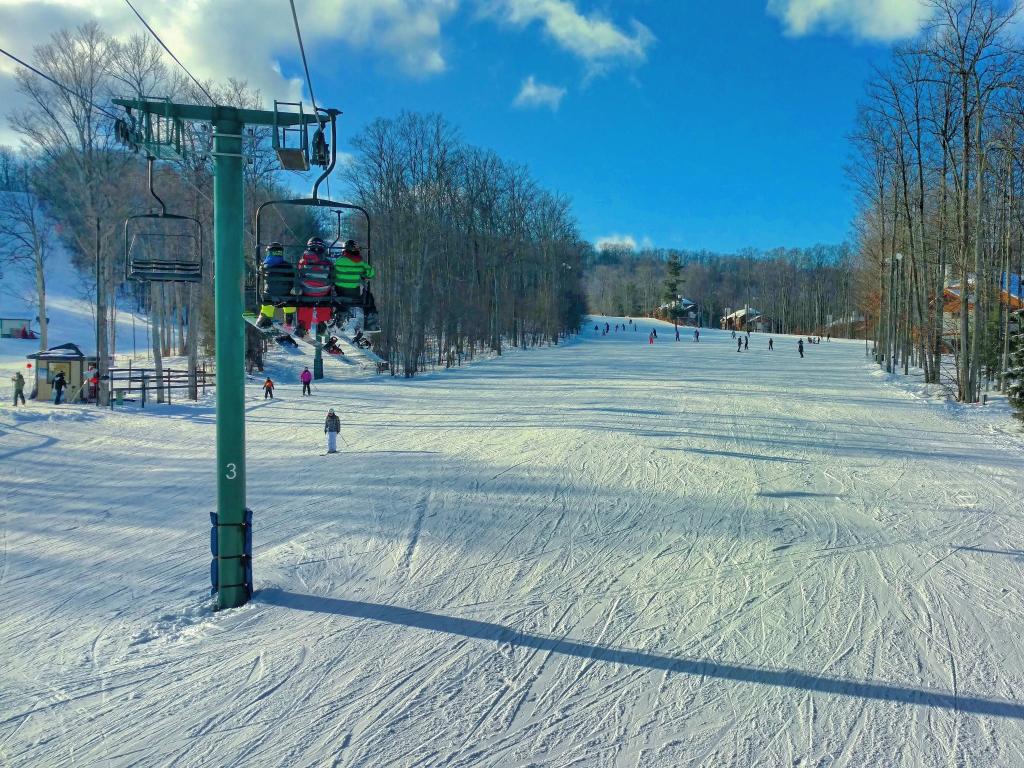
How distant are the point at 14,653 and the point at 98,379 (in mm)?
20163

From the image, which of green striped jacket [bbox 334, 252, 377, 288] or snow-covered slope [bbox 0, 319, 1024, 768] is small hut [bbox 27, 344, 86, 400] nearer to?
snow-covered slope [bbox 0, 319, 1024, 768]

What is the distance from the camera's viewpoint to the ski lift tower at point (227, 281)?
634 centimetres

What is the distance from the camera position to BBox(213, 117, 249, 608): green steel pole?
6348 millimetres

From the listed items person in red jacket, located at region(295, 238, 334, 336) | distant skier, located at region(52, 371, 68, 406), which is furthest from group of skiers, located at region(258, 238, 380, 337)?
distant skier, located at region(52, 371, 68, 406)

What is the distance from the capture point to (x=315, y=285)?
342 inches

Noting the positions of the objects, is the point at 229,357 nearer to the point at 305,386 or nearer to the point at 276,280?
the point at 276,280

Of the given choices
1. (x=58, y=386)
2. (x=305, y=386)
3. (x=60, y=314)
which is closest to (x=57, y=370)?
(x=58, y=386)

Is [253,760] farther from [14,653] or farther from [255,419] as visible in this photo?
[255,419]

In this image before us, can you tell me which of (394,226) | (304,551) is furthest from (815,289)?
(304,551)

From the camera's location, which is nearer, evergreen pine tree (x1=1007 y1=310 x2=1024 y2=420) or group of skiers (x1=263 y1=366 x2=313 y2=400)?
evergreen pine tree (x1=1007 y1=310 x2=1024 y2=420)

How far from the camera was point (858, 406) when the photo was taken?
21062 mm

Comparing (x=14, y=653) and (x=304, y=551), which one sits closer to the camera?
(x=14, y=653)

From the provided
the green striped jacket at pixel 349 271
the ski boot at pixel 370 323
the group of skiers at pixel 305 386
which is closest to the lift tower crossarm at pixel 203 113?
the green striped jacket at pixel 349 271

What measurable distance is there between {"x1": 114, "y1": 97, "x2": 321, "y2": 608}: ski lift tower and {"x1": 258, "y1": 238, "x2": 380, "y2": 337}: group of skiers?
1.72m
